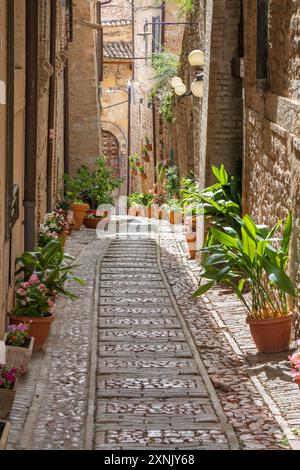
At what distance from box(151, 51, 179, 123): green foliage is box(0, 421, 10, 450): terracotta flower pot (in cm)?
1733

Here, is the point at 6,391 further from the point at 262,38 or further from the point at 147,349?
the point at 262,38

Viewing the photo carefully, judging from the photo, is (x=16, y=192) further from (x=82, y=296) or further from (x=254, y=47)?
(x=254, y=47)

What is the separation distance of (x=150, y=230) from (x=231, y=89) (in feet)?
21.5

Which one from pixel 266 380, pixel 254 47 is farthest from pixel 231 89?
pixel 266 380

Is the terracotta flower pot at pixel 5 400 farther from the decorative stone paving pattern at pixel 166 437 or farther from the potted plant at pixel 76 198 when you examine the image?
the potted plant at pixel 76 198

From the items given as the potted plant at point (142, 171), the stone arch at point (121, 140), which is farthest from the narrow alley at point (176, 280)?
the stone arch at point (121, 140)

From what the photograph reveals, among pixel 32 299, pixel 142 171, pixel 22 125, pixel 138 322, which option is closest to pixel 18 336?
pixel 32 299

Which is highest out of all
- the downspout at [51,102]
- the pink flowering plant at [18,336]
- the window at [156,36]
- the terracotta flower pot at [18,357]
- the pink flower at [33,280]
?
the window at [156,36]

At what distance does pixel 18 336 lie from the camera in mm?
8844

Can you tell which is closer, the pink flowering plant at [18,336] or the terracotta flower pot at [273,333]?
the pink flowering plant at [18,336]

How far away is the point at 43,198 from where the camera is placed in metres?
16.4

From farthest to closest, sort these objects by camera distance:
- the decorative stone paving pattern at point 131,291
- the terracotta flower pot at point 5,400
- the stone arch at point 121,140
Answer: the stone arch at point 121,140 < the decorative stone paving pattern at point 131,291 < the terracotta flower pot at point 5,400

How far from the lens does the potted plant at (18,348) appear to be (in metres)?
8.69

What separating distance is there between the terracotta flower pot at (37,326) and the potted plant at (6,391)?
2.32 meters
